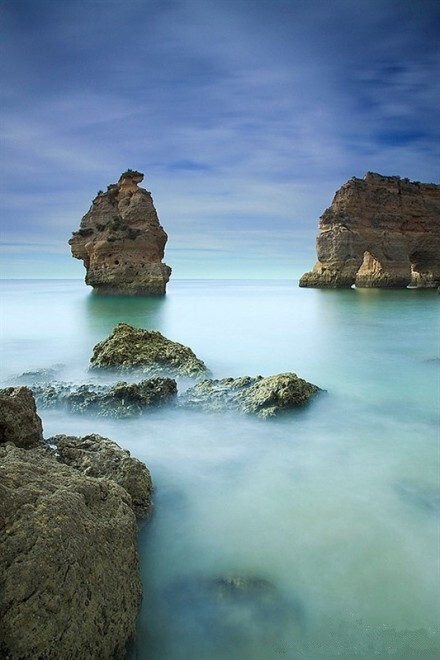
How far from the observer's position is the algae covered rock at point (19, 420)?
12.7ft

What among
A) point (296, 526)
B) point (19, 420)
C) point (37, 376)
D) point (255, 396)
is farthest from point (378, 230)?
point (19, 420)

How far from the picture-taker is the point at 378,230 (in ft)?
146

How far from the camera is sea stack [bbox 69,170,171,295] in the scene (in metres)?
36.0

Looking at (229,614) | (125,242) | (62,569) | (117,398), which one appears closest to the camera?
(62,569)

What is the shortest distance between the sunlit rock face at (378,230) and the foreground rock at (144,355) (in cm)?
3606

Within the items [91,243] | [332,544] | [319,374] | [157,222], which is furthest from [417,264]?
[332,544]

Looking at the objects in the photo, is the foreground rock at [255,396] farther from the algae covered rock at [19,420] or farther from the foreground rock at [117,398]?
the algae covered rock at [19,420]

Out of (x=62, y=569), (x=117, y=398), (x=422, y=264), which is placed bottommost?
(x=117, y=398)

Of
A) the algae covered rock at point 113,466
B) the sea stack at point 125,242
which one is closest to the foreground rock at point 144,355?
the algae covered rock at point 113,466

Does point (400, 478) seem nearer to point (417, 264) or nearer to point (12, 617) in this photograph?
point (12, 617)

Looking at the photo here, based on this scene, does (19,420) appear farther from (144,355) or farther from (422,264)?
(422,264)

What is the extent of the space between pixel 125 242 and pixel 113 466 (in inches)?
1326

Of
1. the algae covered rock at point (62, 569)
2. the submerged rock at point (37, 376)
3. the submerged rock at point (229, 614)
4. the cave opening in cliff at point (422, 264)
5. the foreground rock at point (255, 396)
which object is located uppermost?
the cave opening in cliff at point (422, 264)

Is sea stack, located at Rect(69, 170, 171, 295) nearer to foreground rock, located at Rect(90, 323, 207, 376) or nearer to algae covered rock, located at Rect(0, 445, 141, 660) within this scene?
foreground rock, located at Rect(90, 323, 207, 376)
